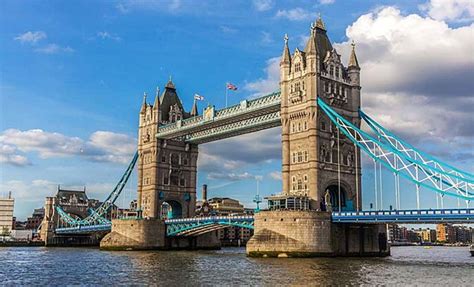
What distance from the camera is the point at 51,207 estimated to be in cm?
14525

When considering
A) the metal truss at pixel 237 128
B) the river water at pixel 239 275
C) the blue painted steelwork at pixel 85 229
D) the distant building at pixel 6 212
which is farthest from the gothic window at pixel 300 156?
the distant building at pixel 6 212

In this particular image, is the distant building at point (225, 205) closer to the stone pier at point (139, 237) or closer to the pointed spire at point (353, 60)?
the stone pier at point (139, 237)

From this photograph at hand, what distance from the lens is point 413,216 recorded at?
196ft

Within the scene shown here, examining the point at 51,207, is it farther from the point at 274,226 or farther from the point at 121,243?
the point at 274,226

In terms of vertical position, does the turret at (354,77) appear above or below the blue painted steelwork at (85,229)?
above

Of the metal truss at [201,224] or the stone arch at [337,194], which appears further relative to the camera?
the metal truss at [201,224]

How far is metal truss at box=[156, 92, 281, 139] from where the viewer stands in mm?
82188

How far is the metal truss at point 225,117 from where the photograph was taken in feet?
270

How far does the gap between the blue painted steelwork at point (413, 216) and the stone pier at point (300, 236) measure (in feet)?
8.30

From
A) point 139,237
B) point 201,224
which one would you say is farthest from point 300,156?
point 139,237

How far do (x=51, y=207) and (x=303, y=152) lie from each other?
89.8m

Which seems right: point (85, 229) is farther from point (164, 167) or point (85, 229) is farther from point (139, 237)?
point (139, 237)

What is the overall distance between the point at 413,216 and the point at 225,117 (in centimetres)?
3699

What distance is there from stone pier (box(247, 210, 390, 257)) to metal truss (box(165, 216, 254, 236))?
773 centimetres
